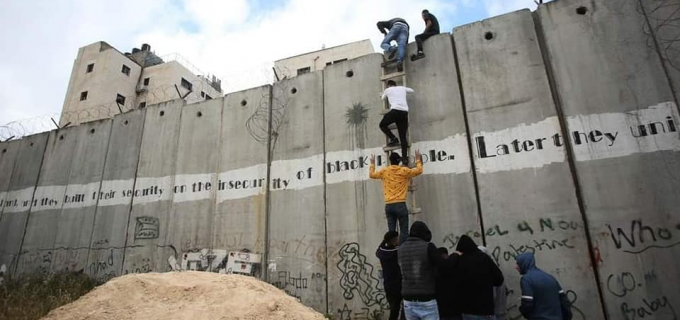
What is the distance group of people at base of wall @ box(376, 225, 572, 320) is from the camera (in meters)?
4.13

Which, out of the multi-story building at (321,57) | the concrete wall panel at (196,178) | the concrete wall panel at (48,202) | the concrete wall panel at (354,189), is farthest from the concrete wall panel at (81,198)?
the multi-story building at (321,57)

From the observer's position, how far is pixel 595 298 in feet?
17.5

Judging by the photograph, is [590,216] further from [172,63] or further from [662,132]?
[172,63]

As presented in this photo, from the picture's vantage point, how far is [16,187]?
39.8 ft

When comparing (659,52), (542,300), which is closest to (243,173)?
(542,300)

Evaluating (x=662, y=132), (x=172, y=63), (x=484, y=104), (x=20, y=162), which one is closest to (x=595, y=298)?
(x=662, y=132)

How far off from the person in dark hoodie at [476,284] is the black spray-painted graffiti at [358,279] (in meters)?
2.48

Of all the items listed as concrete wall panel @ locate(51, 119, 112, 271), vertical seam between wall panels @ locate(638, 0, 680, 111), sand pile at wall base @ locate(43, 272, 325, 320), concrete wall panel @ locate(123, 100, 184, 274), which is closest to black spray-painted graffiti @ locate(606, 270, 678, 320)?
vertical seam between wall panels @ locate(638, 0, 680, 111)

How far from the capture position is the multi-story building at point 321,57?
2972 centimetres

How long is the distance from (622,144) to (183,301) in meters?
7.40

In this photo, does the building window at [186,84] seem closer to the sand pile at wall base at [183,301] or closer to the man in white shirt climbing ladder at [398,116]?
the sand pile at wall base at [183,301]

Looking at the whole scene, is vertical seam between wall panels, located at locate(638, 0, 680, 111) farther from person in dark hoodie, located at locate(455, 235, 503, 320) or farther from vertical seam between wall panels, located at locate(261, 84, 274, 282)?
vertical seam between wall panels, located at locate(261, 84, 274, 282)

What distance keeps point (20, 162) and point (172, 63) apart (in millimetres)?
20453

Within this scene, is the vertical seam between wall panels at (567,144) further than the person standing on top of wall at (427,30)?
No
